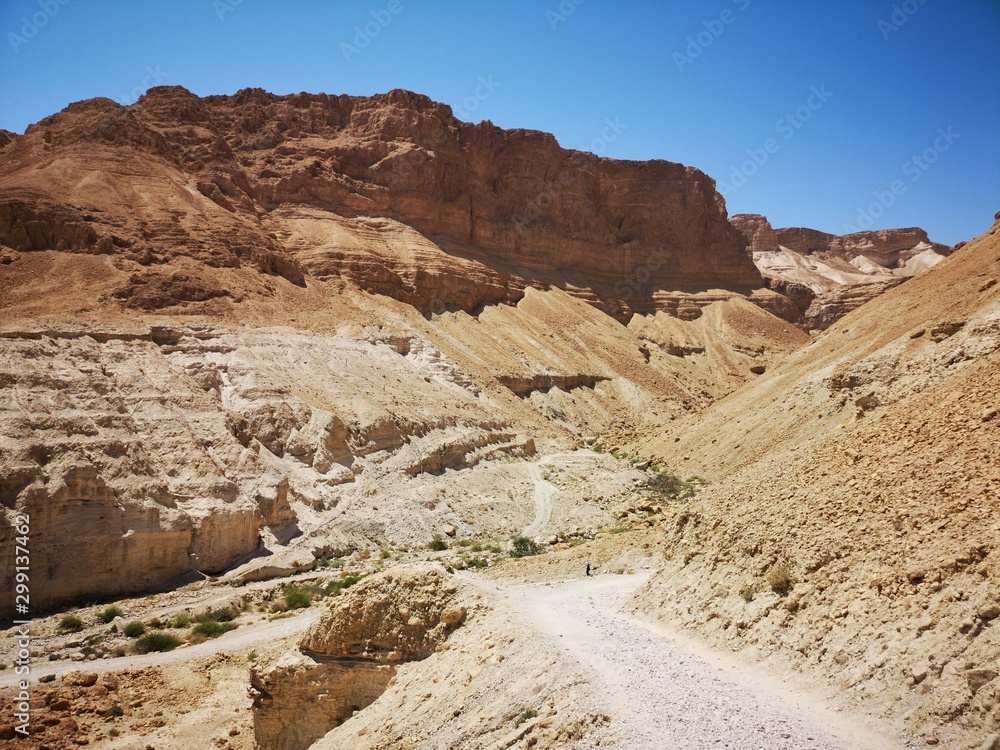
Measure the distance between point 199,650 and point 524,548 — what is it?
34.4 ft

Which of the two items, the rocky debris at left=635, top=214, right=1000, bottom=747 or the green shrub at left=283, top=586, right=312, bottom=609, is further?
the green shrub at left=283, top=586, right=312, bottom=609

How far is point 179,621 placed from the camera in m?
19.8

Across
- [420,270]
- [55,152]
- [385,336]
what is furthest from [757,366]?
[55,152]

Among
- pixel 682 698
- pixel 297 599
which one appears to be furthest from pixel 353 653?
pixel 297 599

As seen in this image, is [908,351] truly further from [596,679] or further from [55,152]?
[55,152]

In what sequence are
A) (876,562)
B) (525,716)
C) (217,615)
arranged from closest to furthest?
(525,716) < (876,562) < (217,615)

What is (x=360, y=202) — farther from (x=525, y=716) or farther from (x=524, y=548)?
(x=525, y=716)

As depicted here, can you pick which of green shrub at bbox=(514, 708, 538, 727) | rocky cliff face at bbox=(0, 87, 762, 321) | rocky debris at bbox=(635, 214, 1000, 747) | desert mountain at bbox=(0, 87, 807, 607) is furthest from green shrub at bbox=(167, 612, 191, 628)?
rocky cliff face at bbox=(0, 87, 762, 321)

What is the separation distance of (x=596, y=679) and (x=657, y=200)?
9005 centimetres

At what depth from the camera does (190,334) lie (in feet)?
116

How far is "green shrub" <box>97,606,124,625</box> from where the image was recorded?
1955 cm

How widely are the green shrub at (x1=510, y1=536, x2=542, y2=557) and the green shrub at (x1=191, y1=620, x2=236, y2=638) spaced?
862 centimetres

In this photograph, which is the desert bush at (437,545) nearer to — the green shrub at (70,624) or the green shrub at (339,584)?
the green shrub at (339,584)

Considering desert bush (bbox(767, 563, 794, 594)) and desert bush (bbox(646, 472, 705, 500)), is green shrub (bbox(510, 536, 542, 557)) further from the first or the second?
desert bush (bbox(767, 563, 794, 594))
